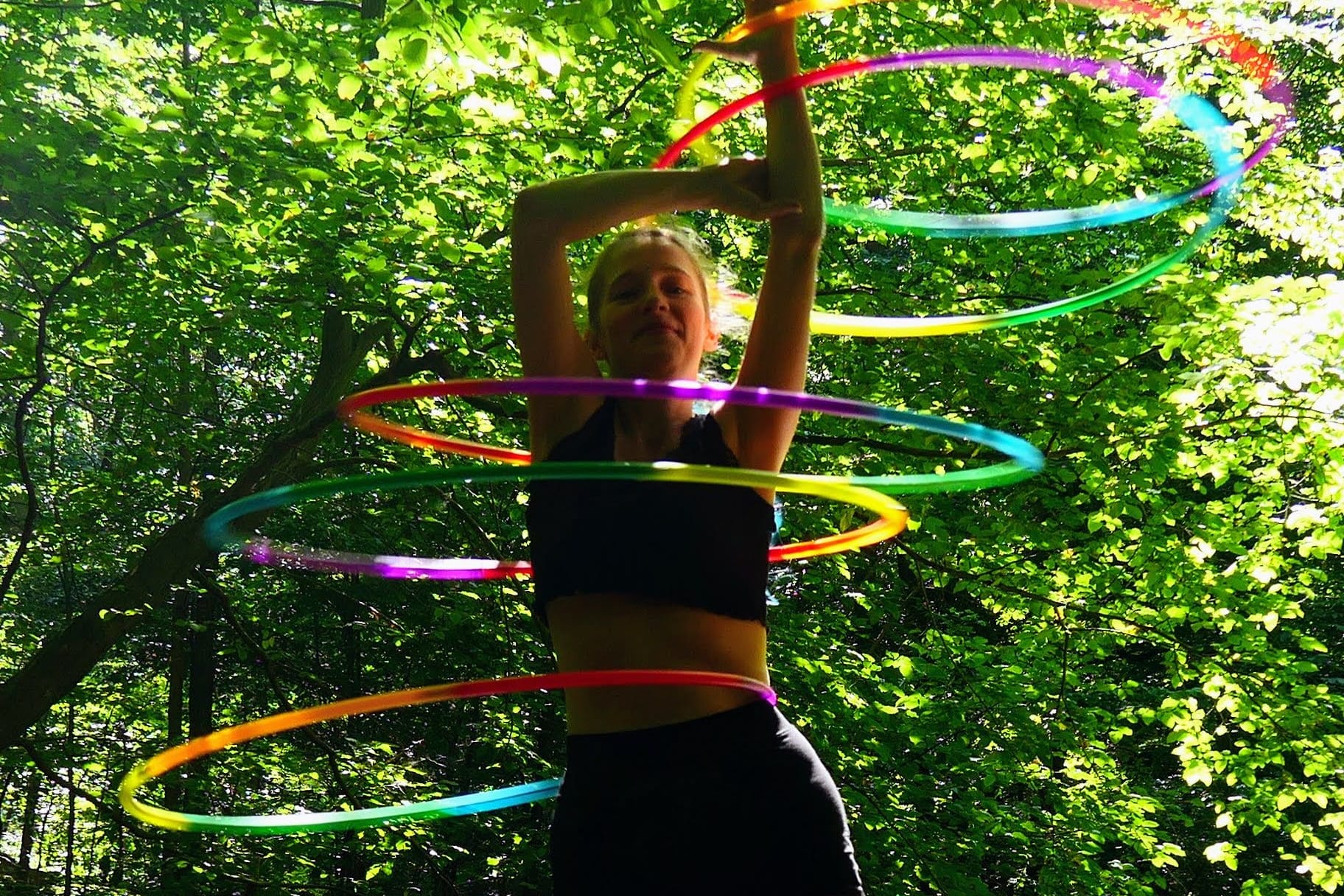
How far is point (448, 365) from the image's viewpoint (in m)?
6.14

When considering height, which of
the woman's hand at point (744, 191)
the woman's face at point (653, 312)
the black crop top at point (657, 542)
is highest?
the woman's hand at point (744, 191)

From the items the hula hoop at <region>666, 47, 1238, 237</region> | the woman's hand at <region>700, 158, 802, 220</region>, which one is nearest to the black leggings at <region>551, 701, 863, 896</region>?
the woman's hand at <region>700, 158, 802, 220</region>

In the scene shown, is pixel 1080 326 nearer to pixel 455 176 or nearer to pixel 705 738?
pixel 455 176

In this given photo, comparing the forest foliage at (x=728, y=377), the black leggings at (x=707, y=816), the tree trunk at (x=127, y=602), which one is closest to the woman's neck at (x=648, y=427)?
the black leggings at (x=707, y=816)

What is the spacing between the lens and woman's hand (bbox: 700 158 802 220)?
70.1 inches

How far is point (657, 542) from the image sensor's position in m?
1.69

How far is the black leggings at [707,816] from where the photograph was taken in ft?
5.06

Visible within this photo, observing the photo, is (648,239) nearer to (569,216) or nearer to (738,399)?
(569,216)

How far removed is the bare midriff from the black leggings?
0.07ft

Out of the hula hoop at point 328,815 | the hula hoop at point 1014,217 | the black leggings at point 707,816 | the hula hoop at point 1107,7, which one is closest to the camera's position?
the black leggings at point 707,816

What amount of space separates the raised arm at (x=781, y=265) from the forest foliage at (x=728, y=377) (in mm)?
2482

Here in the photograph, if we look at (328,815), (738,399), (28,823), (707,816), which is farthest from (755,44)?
(28,823)

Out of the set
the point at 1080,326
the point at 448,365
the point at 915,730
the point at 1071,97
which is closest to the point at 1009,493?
the point at 1080,326

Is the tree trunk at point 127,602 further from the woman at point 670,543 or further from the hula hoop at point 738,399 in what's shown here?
the woman at point 670,543
